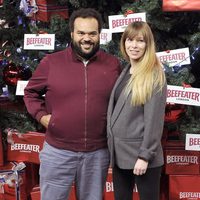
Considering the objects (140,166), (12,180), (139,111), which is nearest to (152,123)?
(139,111)

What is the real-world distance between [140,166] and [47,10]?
59.3 inches

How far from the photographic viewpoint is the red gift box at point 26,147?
3.26m

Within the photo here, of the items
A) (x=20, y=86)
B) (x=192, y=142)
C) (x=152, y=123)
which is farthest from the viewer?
(x=20, y=86)

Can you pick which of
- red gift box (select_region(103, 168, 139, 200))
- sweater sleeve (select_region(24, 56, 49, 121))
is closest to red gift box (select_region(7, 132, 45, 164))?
red gift box (select_region(103, 168, 139, 200))

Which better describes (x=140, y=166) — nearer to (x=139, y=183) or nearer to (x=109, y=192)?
(x=139, y=183)

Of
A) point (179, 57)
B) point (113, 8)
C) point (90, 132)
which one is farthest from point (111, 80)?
point (113, 8)

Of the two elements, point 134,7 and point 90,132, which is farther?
point 134,7

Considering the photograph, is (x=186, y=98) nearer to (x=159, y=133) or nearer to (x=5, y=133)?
(x=159, y=133)

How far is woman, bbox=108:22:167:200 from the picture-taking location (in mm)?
2213

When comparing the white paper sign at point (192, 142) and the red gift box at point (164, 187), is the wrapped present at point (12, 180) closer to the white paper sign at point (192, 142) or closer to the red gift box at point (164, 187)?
the red gift box at point (164, 187)

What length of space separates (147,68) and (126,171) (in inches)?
23.6

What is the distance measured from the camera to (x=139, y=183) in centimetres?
238

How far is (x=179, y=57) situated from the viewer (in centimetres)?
291

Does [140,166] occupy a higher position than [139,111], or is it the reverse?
[139,111]
